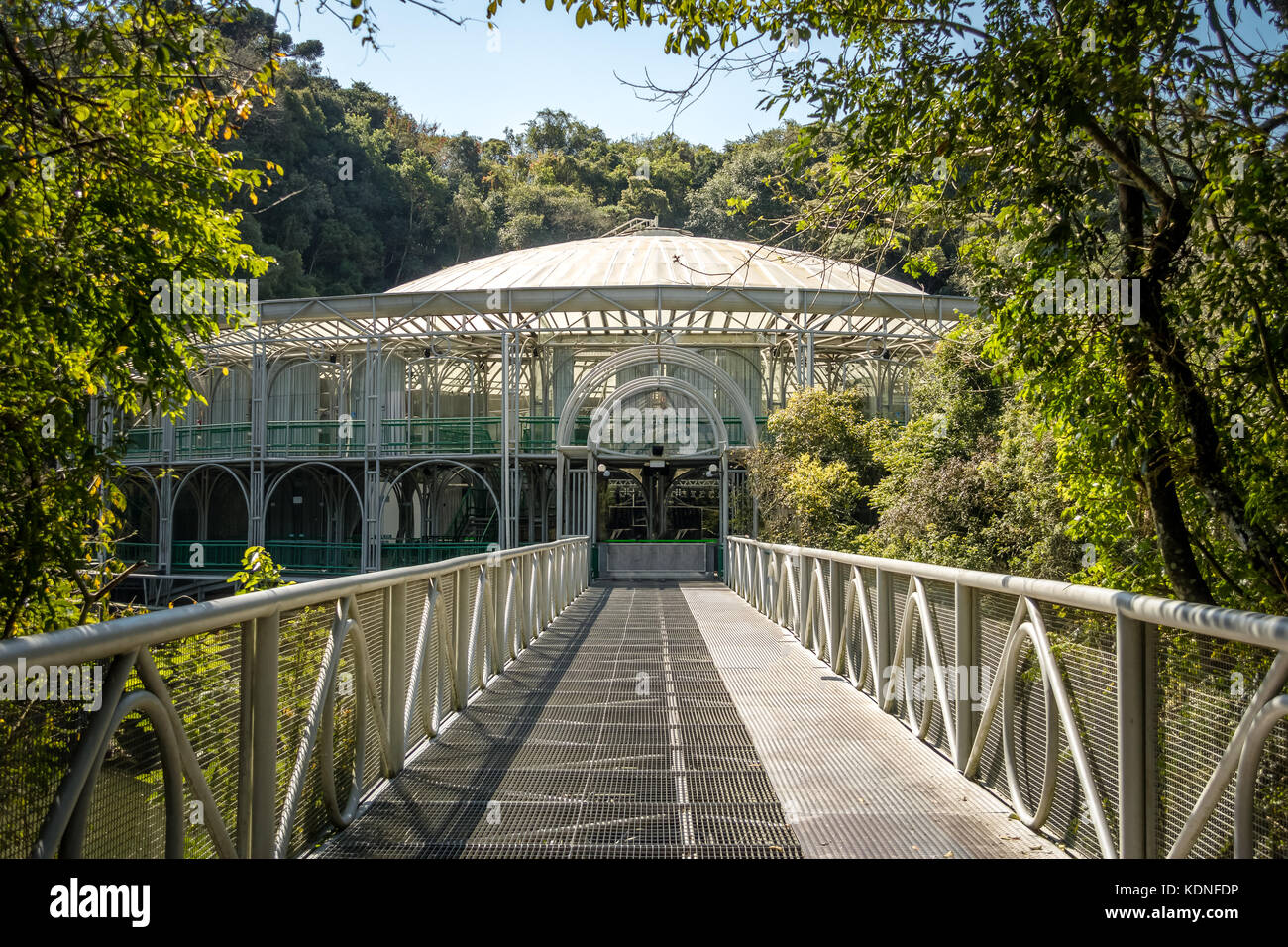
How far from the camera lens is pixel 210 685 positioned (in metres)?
3.06

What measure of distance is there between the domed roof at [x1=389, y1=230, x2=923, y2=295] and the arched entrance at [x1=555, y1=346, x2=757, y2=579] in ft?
8.16

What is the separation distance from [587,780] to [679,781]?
517 mm

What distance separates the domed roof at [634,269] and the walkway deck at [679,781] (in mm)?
16828

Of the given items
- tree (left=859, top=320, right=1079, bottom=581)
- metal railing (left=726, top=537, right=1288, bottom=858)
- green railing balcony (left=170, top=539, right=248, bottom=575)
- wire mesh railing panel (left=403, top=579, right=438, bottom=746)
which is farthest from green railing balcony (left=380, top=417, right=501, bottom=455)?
metal railing (left=726, top=537, right=1288, bottom=858)

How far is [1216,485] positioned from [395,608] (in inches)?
181

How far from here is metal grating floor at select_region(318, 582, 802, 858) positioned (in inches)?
162

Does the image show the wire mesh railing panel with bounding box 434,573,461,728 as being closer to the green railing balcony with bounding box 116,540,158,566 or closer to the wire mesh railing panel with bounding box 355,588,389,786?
the wire mesh railing panel with bounding box 355,588,389,786

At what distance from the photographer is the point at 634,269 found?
28.2 m

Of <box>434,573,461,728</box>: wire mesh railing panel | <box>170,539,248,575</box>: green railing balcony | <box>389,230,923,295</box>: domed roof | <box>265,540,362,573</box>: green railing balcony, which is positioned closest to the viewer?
<box>434,573,461,728</box>: wire mesh railing panel

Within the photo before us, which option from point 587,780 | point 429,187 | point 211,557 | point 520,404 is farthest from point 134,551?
point 429,187

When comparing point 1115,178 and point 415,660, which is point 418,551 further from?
point 1115,178

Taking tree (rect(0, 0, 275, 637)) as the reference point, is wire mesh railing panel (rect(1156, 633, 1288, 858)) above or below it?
below
